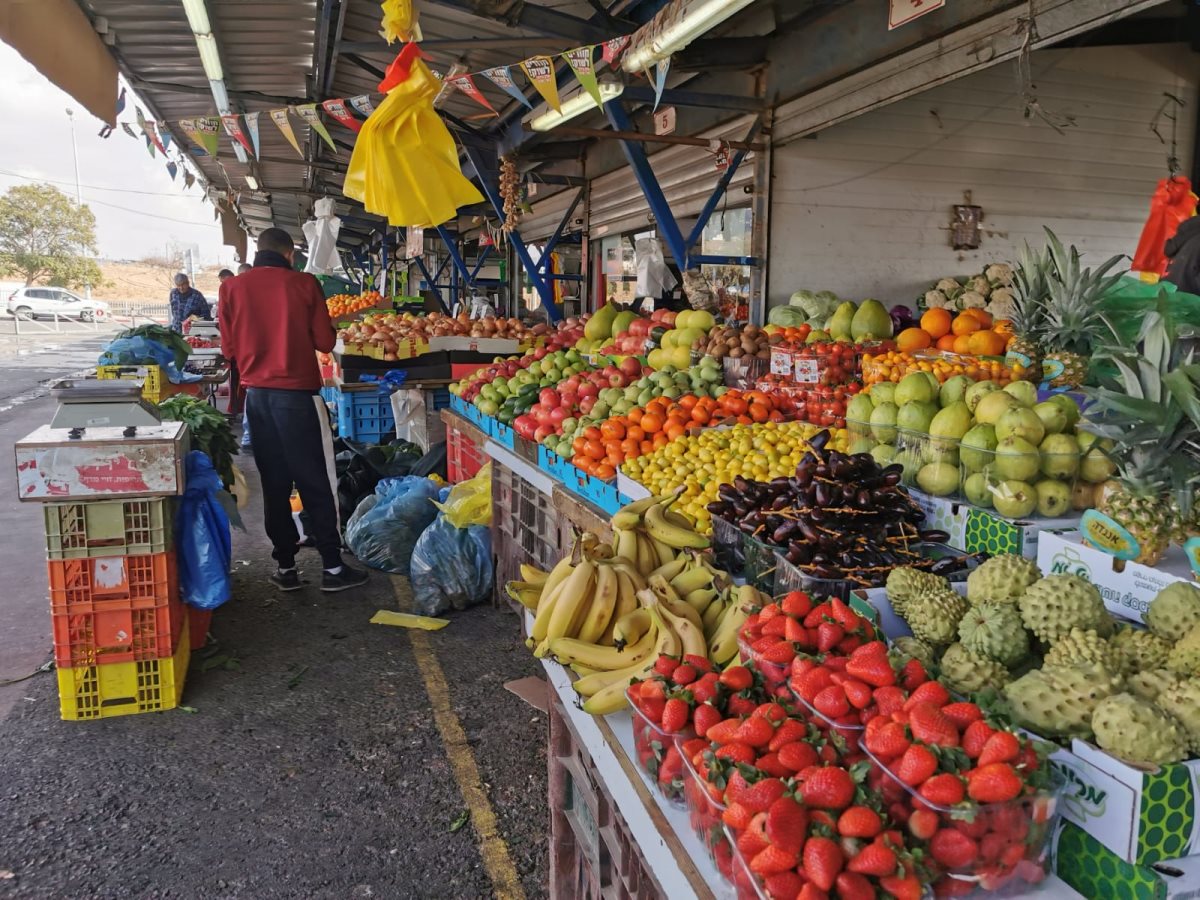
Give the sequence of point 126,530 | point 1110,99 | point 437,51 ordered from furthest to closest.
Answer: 1. point 1110,99
2. point 437,51
3. point 126,530

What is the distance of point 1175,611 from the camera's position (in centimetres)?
169

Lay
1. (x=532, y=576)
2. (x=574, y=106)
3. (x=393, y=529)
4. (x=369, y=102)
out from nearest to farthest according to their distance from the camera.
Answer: (x=532, y=576) → (x=393, y=529) → (x=574, y=106) → (x=369, y=102)

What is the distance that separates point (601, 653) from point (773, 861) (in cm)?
110

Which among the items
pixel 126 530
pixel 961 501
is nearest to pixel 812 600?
pixel 961 501

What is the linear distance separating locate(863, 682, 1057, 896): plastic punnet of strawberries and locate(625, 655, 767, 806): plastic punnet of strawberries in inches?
13.9

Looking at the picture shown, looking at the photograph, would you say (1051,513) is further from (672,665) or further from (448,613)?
(448,613)

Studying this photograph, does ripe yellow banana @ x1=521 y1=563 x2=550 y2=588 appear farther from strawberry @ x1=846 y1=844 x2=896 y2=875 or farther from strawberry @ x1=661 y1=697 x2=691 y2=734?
strawberry @ x1=846 y1=844 x2=896 y2=875

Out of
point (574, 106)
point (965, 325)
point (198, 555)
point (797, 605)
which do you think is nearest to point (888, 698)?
point (797, 605)

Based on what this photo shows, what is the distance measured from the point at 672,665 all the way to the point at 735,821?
0.51m

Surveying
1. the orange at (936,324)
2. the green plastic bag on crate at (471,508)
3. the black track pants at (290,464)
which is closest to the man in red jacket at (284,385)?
the black track pants at (290,464)

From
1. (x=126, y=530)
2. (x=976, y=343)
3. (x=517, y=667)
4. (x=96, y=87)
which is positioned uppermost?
(x=96, y=87)

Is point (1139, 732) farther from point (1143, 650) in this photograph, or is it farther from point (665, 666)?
point (665, 666)

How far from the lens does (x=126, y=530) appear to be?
3738mm

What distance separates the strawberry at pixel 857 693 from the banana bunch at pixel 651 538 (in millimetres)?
1293
